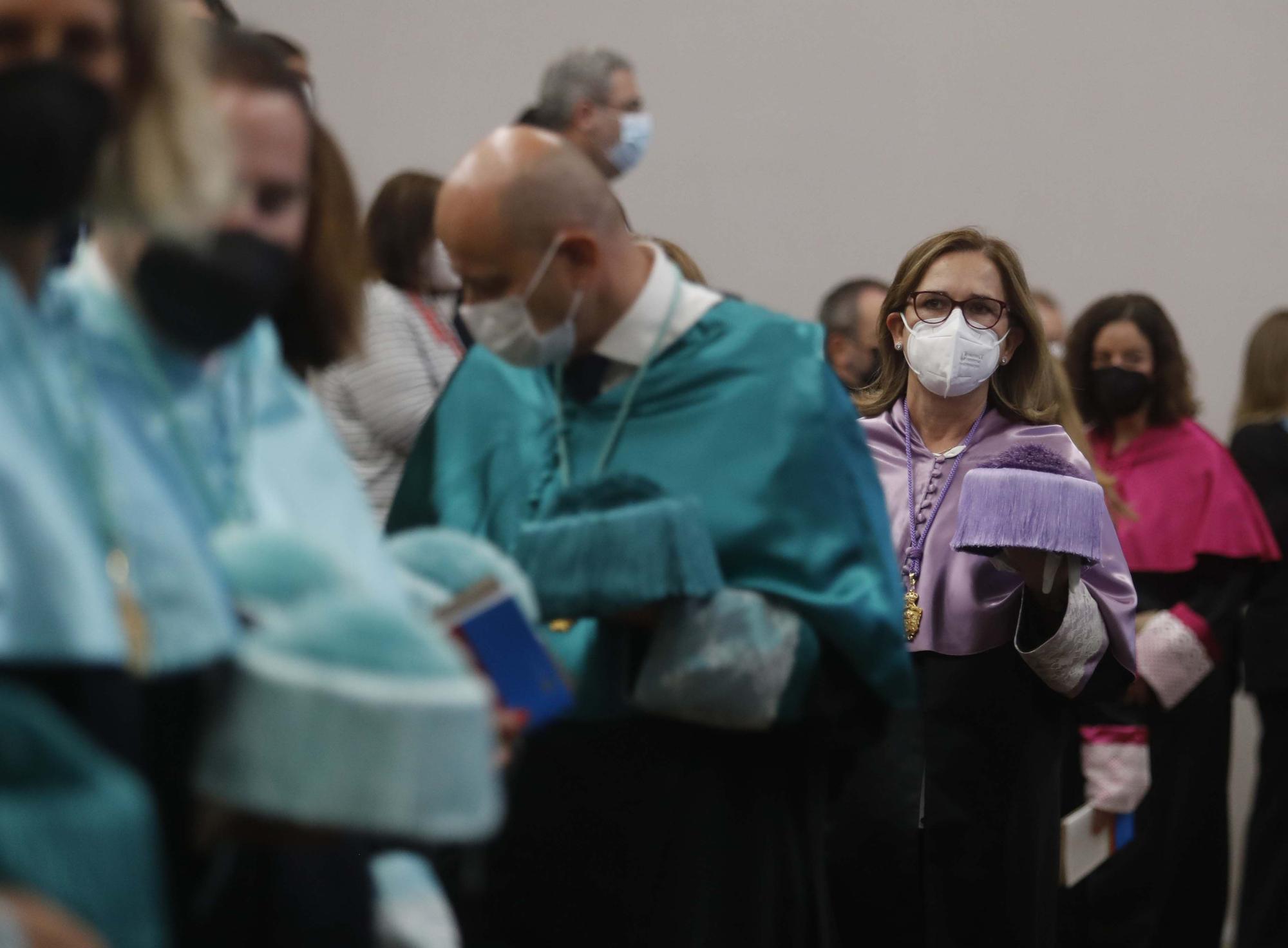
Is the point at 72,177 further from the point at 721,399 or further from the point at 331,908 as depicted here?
the point at 721,399

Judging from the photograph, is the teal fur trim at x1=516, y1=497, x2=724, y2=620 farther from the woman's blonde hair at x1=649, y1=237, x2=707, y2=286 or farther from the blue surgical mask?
the blue surgical mask

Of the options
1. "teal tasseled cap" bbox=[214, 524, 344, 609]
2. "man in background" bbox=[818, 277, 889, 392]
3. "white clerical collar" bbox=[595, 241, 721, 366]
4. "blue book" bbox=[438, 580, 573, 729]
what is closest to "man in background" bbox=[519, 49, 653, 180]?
"man in background" bbox=[818, 277, 889, 392]

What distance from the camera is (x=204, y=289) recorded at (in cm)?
161

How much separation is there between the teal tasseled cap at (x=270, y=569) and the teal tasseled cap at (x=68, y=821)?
0.69 ft

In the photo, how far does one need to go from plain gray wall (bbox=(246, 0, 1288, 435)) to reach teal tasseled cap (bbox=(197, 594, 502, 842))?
5.45 metres

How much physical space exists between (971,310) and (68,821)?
2.84 m

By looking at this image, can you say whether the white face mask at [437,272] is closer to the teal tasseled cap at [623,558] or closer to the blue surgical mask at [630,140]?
the blue surgical mask at [630,140]

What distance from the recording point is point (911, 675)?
278 cm

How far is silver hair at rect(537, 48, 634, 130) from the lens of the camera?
5262mm

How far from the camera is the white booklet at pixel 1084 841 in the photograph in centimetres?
389

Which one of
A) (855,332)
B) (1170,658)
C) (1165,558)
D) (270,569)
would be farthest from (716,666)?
(855,332)

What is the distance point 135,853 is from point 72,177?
56 cm

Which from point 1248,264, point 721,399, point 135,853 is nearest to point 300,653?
Answer: point 135,853

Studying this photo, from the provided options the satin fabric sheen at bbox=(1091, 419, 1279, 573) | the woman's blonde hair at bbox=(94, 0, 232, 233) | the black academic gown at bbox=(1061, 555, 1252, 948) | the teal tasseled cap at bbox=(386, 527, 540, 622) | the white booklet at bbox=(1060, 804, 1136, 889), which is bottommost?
the black academic gown at bbox=(1061, 555, 1252, 948)
